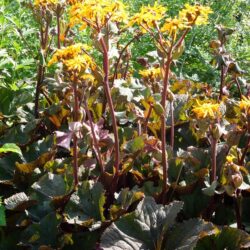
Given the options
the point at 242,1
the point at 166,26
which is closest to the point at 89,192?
the point at 166,26

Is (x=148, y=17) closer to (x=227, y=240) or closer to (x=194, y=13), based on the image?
(x=194, y=13)

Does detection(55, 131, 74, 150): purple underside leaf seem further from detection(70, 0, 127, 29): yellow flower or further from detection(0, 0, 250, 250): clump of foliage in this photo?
detection(70, 0, 127, 29): yellow flower

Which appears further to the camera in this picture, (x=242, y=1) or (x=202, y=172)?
(x=242, y=1)

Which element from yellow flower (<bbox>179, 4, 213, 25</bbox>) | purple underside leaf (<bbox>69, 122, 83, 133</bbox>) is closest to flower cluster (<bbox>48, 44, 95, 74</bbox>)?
purple underside leaf (<bbox>69, 122, 83, 133</bbox>)

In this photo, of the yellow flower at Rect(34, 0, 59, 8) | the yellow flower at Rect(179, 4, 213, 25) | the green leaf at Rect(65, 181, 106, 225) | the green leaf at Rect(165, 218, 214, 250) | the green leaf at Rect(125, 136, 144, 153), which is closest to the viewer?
the green leaf at Rect(165, 218, 214, 250)

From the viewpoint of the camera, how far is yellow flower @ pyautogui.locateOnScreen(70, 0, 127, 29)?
171 cm

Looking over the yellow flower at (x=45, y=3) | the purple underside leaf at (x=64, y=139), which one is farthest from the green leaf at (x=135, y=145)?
the yellow flower at (x=45, y=3)

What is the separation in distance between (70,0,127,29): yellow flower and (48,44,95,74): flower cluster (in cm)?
9

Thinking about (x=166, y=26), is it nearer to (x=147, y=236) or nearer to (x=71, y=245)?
(x=147, y=236)

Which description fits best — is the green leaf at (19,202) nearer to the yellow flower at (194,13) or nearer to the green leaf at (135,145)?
the green leaf at (135,145)

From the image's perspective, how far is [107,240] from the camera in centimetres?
166

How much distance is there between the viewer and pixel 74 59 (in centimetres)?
172

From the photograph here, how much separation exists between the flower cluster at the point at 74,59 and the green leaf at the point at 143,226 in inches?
19.4

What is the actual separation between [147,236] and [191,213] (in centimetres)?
30
